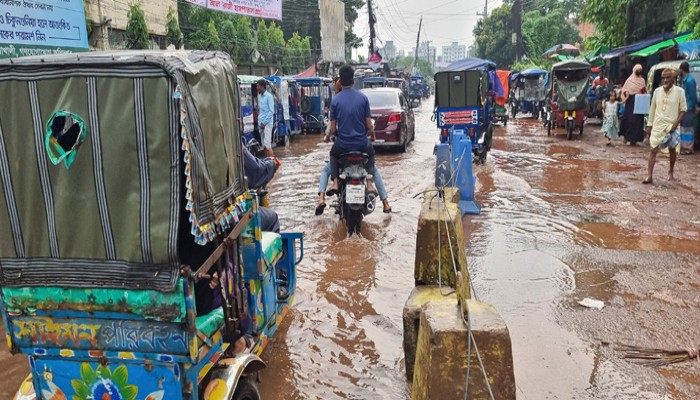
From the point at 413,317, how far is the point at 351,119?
136 inches

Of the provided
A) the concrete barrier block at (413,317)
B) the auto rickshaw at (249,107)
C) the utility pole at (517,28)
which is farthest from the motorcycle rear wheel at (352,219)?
→ the utility pole at (517,28)

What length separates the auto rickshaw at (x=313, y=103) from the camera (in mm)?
19938

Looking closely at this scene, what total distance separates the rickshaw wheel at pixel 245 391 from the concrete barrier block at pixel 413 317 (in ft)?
3.27

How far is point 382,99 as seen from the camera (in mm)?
13742

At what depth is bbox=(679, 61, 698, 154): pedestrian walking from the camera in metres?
10.7

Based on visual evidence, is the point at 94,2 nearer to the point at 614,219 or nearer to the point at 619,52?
the point at 614,219

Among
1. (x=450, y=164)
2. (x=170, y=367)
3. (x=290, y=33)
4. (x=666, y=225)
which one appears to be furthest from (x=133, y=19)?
(x=290, y=33)

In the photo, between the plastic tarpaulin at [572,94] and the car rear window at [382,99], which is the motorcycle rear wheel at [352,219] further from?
the plastic tarpaulin at [572,94]

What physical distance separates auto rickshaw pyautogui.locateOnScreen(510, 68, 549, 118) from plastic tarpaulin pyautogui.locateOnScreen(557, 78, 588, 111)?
676cm

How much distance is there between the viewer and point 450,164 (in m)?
7.44

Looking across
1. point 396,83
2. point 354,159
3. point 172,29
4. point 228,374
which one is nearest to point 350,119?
point 354,159

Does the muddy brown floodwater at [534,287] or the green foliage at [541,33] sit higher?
the green foliage at [541,33]

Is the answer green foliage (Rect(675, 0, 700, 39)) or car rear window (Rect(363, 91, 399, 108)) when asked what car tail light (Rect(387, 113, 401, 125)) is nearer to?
car rear window (Rect(363, 91, 399, 108))

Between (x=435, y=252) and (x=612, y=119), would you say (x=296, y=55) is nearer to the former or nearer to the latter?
(x=612, y=119)
